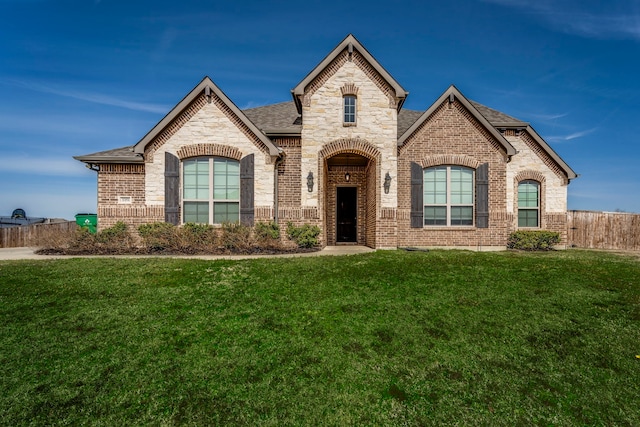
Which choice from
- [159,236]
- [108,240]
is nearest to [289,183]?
[159,236]

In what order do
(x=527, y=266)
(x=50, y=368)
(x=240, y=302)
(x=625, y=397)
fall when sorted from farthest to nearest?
(x=527, y=266) → (x=240, y=302) → (x=50, y=368) → (x=625, y=397)

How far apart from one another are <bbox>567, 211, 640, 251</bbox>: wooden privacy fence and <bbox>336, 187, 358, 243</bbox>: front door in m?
10.6

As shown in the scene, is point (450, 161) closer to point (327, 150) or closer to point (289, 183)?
point (327, 150)

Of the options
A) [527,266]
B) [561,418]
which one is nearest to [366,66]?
[527,266]

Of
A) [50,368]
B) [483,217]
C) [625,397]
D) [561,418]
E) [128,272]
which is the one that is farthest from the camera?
[483,217]

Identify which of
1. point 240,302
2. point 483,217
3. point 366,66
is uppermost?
point 366,66

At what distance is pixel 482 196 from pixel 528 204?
329cm

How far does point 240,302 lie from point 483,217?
10.6 metres

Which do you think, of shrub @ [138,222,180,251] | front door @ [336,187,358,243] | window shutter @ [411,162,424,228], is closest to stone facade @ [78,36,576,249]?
window shutter @ [411,162,424,228]

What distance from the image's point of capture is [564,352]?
443 cm

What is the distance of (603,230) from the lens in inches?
605

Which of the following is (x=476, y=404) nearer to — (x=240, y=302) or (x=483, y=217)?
(x=240, y=302)

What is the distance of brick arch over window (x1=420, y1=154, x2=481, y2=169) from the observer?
12.5 meters

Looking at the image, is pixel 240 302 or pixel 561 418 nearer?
pixel 561 418
